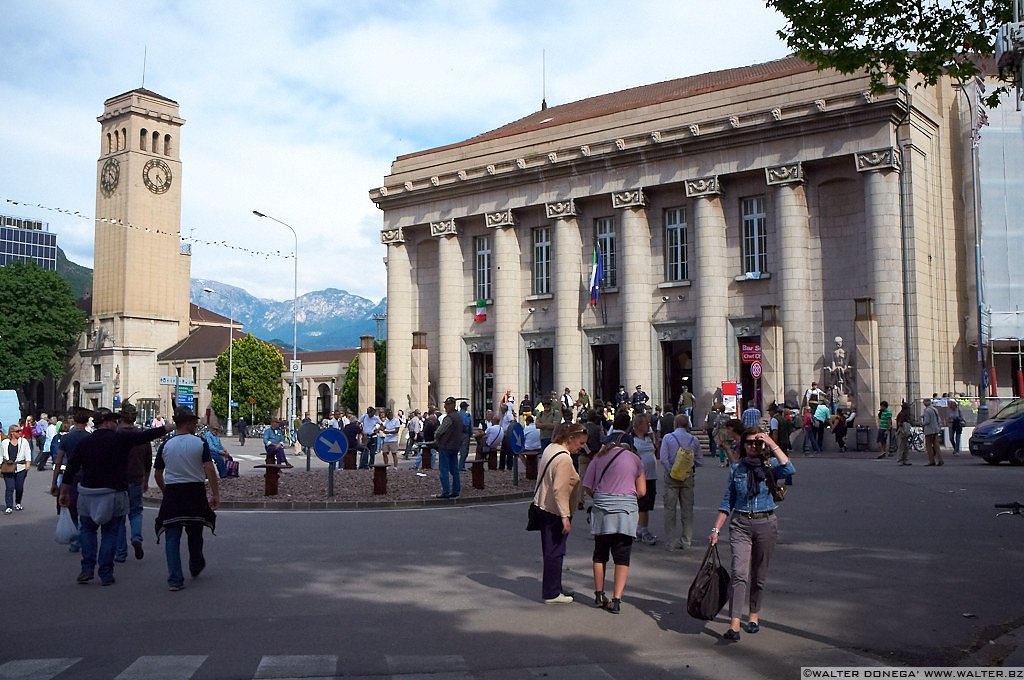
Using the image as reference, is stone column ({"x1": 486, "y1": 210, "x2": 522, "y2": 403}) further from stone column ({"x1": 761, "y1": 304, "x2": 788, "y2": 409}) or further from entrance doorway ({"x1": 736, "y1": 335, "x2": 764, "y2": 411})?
stone column ({"x1": 761, "y1": 304, "x2": 788, "y2": 409})

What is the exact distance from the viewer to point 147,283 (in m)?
90.2

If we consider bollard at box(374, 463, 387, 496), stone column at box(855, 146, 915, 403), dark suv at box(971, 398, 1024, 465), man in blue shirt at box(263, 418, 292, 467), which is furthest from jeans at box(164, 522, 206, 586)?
stone column at box(855, 146, 915, 403)

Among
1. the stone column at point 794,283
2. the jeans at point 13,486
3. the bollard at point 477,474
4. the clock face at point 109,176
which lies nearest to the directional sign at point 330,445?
the bollard at point 477,474

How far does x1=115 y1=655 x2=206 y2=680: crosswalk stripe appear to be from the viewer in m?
6.31

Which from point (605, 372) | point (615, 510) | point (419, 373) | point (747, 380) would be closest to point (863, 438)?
point (747, 380)

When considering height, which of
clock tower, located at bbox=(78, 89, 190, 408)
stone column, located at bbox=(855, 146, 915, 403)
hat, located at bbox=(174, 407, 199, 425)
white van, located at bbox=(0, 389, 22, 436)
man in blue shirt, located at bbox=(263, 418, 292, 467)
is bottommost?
man in blue shirt, located at bbox=(263, 418, 292, 467)

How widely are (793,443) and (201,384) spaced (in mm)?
65544

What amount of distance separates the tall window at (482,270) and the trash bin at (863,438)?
18.9 m

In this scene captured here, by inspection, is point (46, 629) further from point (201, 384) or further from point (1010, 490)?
point (201, 384)

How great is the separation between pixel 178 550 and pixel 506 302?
1332 inches

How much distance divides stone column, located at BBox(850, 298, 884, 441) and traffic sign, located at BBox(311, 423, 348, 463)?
21601mm

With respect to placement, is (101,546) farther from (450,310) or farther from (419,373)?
(419,373)

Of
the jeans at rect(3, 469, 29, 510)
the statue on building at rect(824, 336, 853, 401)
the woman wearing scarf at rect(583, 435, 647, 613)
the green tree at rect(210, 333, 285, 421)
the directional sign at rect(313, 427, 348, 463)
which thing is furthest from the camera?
the green tree at rect(210, 333, 285, 421)

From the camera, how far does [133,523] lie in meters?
11.7
